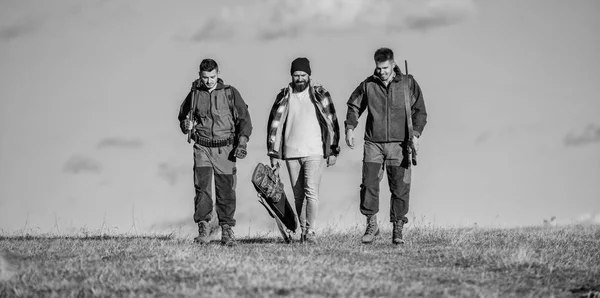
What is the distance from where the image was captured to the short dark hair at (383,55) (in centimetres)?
1278

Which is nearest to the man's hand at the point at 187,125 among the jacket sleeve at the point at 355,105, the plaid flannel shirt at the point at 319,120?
the plaid flannel shirt at the point at 319,120

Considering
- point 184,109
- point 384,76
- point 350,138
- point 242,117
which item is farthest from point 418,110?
point 184,109

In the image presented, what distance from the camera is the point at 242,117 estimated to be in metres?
12.9

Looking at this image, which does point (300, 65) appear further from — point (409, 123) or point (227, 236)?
point (227, 236)

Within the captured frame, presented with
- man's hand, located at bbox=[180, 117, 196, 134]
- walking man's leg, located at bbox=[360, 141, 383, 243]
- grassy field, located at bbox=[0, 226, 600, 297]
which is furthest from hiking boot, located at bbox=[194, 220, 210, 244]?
walking man's leg, located at bbox=[360, 141, 383, 243]

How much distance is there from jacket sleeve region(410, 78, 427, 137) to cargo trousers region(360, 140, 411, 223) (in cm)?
34

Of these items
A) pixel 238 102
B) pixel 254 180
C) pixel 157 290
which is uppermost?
pixel 238 102

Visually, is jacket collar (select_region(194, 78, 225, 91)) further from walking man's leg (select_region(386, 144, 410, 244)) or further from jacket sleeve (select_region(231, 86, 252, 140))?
A: walking man's leg (select_region(386, 144, 410, 244))

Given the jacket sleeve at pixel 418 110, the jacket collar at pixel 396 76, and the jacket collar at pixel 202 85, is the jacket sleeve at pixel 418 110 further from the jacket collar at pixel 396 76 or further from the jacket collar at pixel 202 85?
the jacket collar at pixel 202 85

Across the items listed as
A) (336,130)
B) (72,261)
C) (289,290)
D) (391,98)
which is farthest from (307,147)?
(289,290)

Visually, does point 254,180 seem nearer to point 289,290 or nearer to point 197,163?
point 197,163

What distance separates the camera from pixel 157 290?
8312 millimetres

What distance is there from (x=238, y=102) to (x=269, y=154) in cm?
91

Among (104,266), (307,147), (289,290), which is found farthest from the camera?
(307,147)
